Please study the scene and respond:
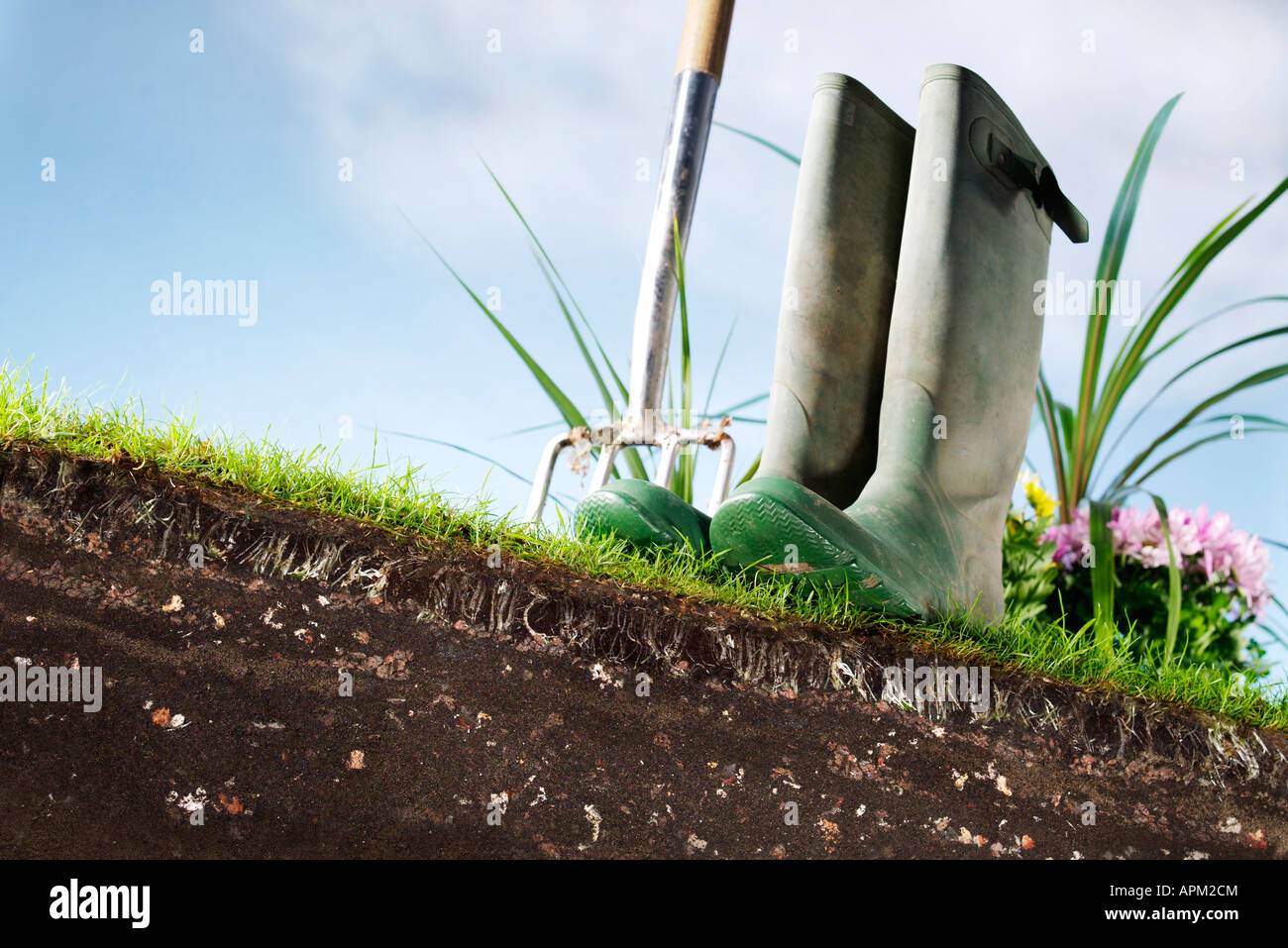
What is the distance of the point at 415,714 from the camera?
0.84 meters

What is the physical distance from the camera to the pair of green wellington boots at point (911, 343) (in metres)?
1.11

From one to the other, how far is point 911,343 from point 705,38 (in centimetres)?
111

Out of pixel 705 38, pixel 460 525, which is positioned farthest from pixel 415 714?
pixel 705 38

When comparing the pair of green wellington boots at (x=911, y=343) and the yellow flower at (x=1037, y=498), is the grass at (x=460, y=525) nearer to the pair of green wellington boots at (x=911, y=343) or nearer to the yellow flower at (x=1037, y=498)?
the pair of green wellington boots at (x=911, y=343)

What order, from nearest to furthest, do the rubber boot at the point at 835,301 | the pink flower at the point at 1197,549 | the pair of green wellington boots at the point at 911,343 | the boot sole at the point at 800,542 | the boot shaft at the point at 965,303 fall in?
the boot sole at the point at 800,542
the pair of green wellington boots at the point at 911,343
the boot shaft at the point at 965,303
the rubber boot at the point at 835,301
the pink flower at the point at 1197,549

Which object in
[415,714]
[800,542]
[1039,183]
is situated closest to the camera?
[415,714]

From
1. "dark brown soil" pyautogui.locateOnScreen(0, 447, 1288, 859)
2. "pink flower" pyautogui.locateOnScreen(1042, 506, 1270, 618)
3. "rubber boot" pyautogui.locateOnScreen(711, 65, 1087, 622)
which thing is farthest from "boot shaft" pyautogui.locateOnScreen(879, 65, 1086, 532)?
"pink flower" pyautogui.locateOnScreen(1042, 506, 1270, 618)

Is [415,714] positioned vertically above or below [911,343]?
below

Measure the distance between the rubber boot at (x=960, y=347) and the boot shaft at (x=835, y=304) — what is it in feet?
0.25

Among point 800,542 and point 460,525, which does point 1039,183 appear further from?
point 460,525

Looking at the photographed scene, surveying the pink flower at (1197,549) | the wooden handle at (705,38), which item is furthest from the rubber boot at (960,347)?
the pink flower at (1197,549)

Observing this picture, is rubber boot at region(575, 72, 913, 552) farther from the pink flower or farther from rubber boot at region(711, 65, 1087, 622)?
the pink flower
